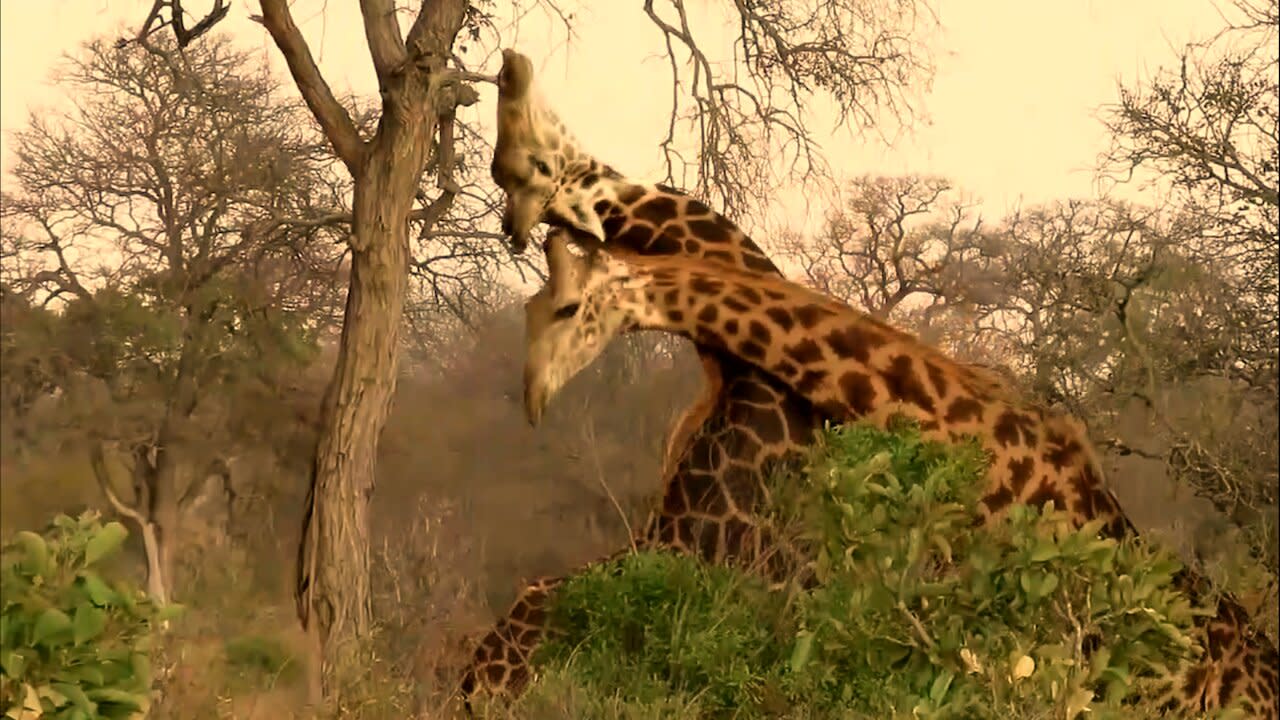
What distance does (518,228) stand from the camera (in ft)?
18.7

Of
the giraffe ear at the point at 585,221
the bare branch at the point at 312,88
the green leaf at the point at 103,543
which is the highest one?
the bare branch at the point at 312,88

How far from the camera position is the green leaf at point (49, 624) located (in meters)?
2.96

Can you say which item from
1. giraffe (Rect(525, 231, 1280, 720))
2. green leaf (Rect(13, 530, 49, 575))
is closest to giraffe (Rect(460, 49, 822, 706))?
giraffe (Rect(525, 231, 1280, 720))

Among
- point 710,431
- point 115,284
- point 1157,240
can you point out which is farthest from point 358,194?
point 115,284

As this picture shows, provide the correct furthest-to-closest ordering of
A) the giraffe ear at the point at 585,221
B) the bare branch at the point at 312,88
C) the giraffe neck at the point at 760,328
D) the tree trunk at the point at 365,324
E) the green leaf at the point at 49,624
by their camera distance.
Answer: the bare branch at the point at 312,88
the tree trunk at the point at 365,324
the giraffe ear at the point at 585,221
the giraffe neck at the point at 760,328
the green leaf at the point at 49,624

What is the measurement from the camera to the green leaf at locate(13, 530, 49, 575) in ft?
9.79

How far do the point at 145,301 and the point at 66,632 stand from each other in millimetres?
14832

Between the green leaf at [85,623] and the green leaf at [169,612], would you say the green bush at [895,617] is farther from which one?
the green leaf at [85,623]

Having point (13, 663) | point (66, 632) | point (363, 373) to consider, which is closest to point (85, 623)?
point (66, 632)

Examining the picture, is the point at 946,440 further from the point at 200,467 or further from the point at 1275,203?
the point at 200,467

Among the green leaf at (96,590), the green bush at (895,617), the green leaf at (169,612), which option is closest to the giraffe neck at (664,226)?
the green bush at (895,617)

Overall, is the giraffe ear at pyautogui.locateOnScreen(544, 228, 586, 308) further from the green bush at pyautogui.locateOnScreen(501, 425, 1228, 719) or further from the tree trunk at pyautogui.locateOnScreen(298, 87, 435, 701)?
the tree trunk at pyautogui.locateOnScreen(298, 87, 435, 701)

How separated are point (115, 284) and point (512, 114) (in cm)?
1227

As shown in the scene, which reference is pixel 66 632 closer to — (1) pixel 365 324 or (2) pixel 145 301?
(1) pixel 365 324
